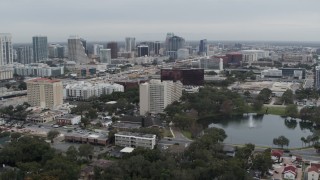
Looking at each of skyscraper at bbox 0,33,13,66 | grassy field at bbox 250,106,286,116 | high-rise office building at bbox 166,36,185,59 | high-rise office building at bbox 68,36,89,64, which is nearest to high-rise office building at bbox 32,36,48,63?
high-rise office building at bbox 68,36,89,64

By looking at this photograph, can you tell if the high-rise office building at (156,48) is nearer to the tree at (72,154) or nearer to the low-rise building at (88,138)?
the low-rise building at (88,138)

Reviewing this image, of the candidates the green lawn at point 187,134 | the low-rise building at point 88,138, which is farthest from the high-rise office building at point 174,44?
the low-rise building at point 88,138

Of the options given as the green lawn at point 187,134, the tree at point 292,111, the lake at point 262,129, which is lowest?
the lake at point 262,129

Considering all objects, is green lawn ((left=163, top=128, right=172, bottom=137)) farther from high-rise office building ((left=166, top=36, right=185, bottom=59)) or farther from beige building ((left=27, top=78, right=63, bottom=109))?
high-rise office building ((left=166, top=36, right=185, bottom=59))

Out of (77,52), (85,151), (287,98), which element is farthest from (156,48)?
(85,151)

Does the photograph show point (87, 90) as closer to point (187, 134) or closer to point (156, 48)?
point (187, 134)

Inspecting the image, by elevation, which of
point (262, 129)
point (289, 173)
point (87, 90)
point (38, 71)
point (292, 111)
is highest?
point (38, 71)

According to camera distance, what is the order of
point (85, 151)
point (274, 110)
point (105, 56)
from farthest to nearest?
point (105, 56) → point (274, 110) → point (85, 151)

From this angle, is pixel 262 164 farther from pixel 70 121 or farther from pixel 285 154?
pixel 70 121
